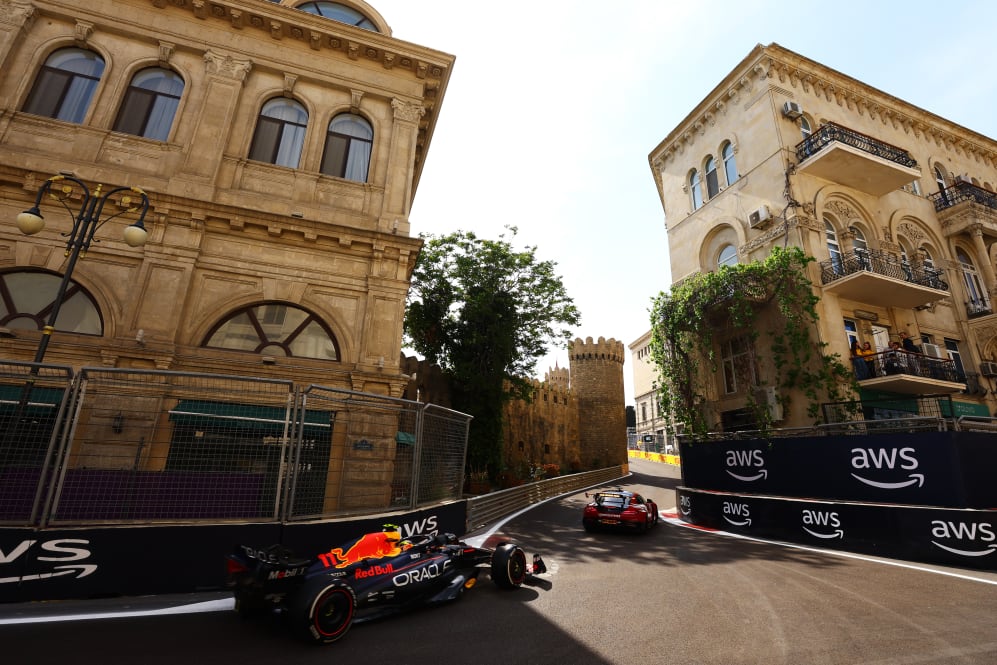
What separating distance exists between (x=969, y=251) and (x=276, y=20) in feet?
90.4

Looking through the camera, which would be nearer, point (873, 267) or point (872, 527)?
point (872, 527)

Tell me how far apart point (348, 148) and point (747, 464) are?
13828mm

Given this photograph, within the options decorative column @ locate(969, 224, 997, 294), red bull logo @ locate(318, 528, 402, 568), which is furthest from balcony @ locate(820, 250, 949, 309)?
red bull logo @ locate(318, 528, 402, 568)

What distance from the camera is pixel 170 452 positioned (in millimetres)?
5090

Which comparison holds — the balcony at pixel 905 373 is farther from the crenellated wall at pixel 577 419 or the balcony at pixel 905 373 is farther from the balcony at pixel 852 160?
the crenellated wall at pixel 577 419

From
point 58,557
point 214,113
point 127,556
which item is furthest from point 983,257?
point 58,557

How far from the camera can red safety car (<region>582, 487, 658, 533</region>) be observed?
10391mm

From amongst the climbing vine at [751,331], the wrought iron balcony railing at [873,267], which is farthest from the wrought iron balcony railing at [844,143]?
the climbing vine at [751,331]

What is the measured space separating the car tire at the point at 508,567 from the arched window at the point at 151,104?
12.6m

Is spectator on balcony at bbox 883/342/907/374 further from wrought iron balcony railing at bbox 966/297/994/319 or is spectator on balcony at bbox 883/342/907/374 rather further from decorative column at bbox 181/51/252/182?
decorative column at bbox 181/51/252/182

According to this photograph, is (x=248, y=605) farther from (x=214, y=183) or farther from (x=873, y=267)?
(x=873, y=267)

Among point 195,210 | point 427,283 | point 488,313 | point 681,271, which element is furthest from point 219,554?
point 681,271

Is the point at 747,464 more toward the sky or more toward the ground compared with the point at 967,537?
more toward the sky

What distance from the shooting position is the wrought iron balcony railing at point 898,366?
13039 millimetres
